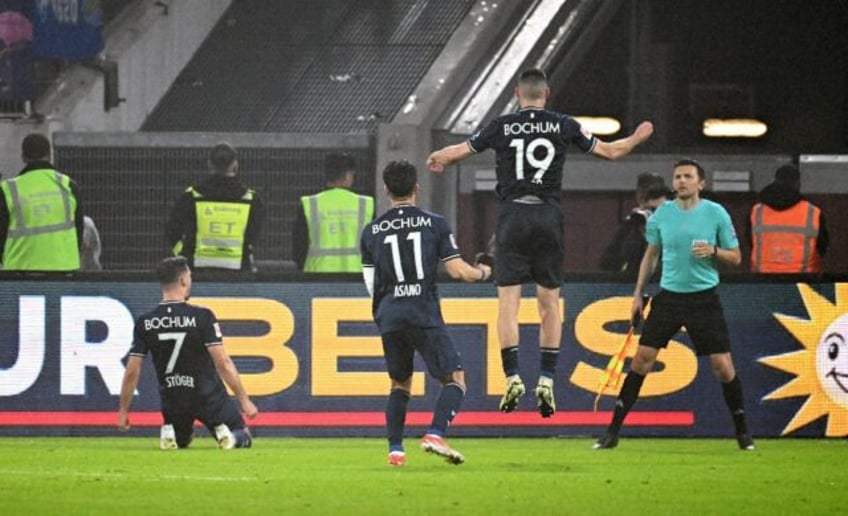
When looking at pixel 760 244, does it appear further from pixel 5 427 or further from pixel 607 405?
pixel 5 427

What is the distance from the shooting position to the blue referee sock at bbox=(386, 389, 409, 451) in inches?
563

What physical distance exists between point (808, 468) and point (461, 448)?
117 inches

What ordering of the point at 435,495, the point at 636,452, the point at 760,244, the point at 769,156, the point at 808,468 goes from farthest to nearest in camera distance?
the point at 769,156, the point at 760,244, the point at 636,452, the point at 808,468, the point at 435,495

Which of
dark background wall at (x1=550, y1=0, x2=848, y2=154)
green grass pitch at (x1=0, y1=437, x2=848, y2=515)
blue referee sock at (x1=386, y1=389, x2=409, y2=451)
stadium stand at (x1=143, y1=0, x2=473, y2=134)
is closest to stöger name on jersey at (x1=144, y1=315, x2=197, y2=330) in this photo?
green grass pitch at (x1=0, y1=437, x2=848, y2=515)

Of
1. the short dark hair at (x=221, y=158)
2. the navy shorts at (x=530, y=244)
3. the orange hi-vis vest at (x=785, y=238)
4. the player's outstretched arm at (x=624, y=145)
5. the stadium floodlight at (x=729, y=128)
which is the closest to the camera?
Result: the player's outstretched arm at (x=624, y=145)

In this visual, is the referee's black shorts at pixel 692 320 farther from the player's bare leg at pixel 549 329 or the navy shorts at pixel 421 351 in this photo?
the navy shorts at pixel 421 351

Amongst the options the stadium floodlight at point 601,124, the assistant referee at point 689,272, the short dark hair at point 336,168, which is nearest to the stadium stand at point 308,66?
the stadium floodlight at point 601,124

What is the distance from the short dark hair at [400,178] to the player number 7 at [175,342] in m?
2.60

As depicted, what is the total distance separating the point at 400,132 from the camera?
79.6 feet

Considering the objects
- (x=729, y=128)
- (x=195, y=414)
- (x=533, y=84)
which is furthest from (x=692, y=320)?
(x=729, y=128)

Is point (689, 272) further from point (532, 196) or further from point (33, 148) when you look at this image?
point (33, 148)

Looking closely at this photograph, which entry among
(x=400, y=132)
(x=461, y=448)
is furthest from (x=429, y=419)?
(x=400, y=132)

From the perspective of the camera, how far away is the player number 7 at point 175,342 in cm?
1617

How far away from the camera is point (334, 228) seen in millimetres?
18938
